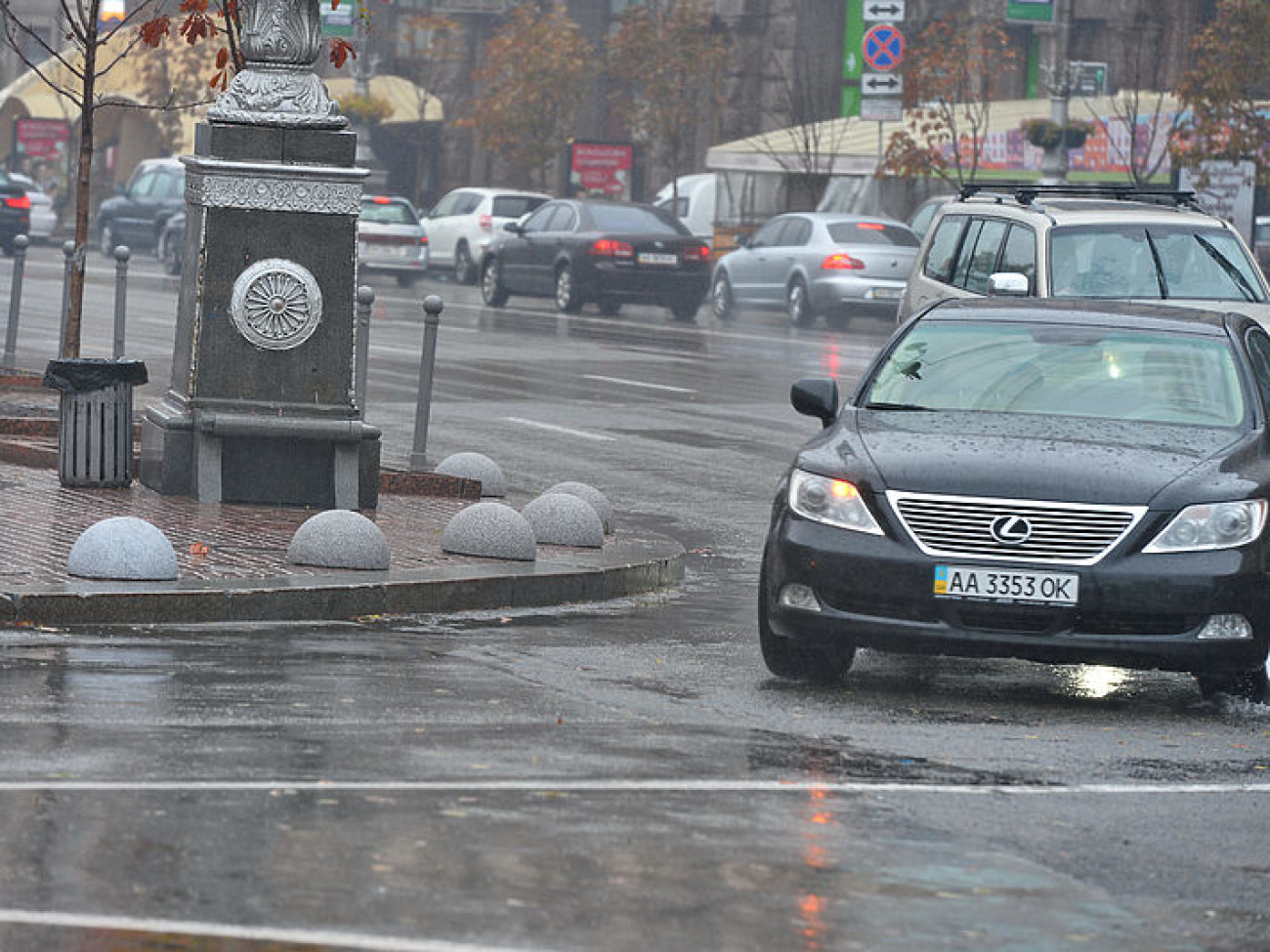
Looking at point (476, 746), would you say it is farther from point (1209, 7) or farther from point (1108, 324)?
point (1209, 7)

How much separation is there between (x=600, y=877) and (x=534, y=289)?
36240 millimetres

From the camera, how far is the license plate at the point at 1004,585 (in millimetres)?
9484

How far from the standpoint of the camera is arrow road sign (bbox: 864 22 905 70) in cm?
4575

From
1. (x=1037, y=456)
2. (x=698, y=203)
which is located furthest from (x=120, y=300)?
(x=698, y=203)

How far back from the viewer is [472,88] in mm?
72750

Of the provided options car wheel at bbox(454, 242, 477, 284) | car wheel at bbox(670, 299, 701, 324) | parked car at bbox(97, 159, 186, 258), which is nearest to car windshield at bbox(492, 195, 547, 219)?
car wheel at bbox(454, 242, 477, 284)

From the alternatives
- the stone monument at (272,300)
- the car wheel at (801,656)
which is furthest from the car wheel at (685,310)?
the car wheel at (801,656)

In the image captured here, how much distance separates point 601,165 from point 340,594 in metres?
46.5

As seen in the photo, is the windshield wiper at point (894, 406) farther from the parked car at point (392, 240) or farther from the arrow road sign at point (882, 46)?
the parked car at point (392, 240)

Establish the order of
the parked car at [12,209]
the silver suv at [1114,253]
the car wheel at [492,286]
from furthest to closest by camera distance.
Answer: the parked car at [12,209]
the car wheel at [492,286]
the silver suv at [1114,253]

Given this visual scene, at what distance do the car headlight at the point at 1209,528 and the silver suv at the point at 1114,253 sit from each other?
7500 millimetres

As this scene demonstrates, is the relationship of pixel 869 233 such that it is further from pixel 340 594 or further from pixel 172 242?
pixel 340 594

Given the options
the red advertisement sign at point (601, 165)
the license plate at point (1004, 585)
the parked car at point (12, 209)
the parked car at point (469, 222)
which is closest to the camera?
the license plate at point (1004, 585)

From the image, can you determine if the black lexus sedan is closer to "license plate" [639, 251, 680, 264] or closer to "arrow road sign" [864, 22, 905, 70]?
"license plate" [639, 251, 680, 264]
